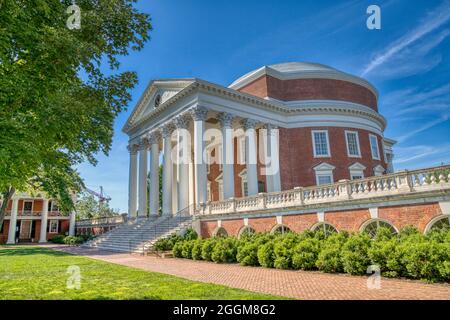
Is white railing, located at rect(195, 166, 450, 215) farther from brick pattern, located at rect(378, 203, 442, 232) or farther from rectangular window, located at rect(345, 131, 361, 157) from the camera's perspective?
rectangular window, located at rect(345, 131, 361, 157)

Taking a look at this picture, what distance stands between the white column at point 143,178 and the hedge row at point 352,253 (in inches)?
722

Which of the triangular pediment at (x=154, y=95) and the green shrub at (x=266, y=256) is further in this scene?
the triangular pediment at (x=154, y=95)

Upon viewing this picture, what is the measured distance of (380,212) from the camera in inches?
523

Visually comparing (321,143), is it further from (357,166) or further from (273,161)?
(273,161)

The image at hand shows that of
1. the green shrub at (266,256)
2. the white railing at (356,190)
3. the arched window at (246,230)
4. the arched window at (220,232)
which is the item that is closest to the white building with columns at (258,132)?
the arched window at (220,232)

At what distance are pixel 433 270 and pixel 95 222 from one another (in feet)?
160

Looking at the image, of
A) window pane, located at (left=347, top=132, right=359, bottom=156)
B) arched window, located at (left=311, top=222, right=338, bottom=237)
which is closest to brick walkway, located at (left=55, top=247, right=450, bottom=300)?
arched window, located at (left=311, top=222, right=338, bottom=237)

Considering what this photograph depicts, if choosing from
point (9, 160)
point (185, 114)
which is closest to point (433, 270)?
point (9, 160)

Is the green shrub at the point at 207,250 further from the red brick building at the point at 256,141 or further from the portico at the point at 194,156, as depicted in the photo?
the portico at the point at 194,156

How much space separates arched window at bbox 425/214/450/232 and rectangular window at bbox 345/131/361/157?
21595 mm

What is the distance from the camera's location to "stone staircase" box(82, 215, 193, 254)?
2270 cm

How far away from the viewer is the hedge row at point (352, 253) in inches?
352

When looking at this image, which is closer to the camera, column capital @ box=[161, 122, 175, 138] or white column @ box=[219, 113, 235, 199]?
white column @ box=[219, 113, 235, 199]

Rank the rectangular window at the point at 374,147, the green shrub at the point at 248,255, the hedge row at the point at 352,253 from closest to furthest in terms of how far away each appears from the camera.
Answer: the hedge row at the point at 352,253 → the green shrub at the point at 248,255 → the rectangular window at the point at 374,147
